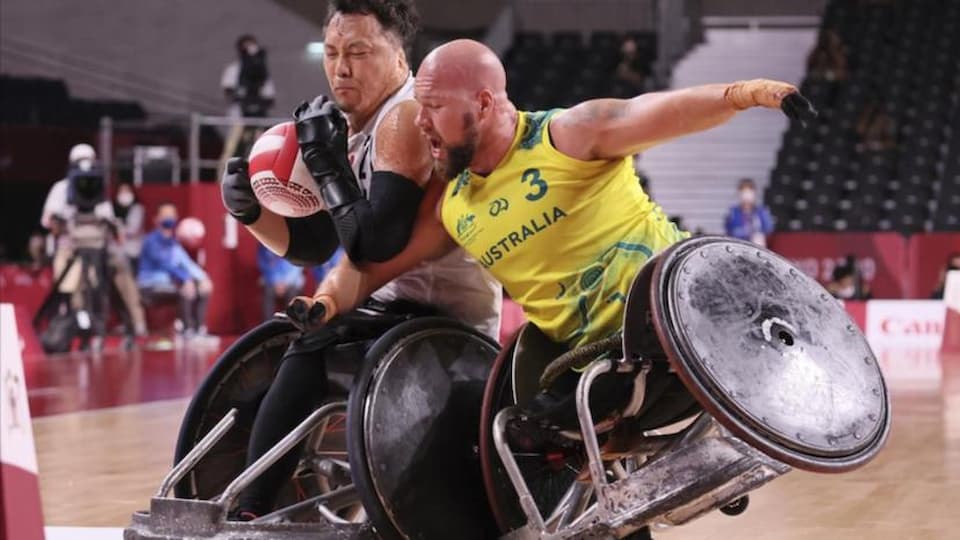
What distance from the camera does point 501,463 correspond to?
4039 mm

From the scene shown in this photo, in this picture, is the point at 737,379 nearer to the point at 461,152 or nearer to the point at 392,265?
the point at 461,152

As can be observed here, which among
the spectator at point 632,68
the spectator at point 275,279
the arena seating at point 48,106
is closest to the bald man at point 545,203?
the spectator at point 275,279

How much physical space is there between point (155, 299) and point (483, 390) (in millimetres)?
12379

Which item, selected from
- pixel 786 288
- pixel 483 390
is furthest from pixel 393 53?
pixel 786 288

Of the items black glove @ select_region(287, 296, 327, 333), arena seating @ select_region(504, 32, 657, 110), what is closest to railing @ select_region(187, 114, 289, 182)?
arena seating @ select_region(504, 32, 657, 110)

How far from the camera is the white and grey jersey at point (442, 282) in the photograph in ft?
14.9

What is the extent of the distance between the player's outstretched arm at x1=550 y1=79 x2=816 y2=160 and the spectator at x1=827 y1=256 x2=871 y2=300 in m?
12.5

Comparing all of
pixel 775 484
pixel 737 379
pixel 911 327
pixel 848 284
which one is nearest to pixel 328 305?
pixel 737 379

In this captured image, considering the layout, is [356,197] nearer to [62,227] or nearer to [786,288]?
[786,288]

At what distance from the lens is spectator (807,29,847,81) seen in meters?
Result: 20.6

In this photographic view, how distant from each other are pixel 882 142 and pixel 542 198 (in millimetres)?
16486

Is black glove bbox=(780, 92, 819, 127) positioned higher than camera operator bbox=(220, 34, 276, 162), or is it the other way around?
black glove bbox=(780, 92, 819, 127)

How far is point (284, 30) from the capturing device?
69.9ft

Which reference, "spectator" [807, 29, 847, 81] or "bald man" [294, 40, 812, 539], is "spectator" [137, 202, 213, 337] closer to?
"spectator" [807, 29, 847, 81]
